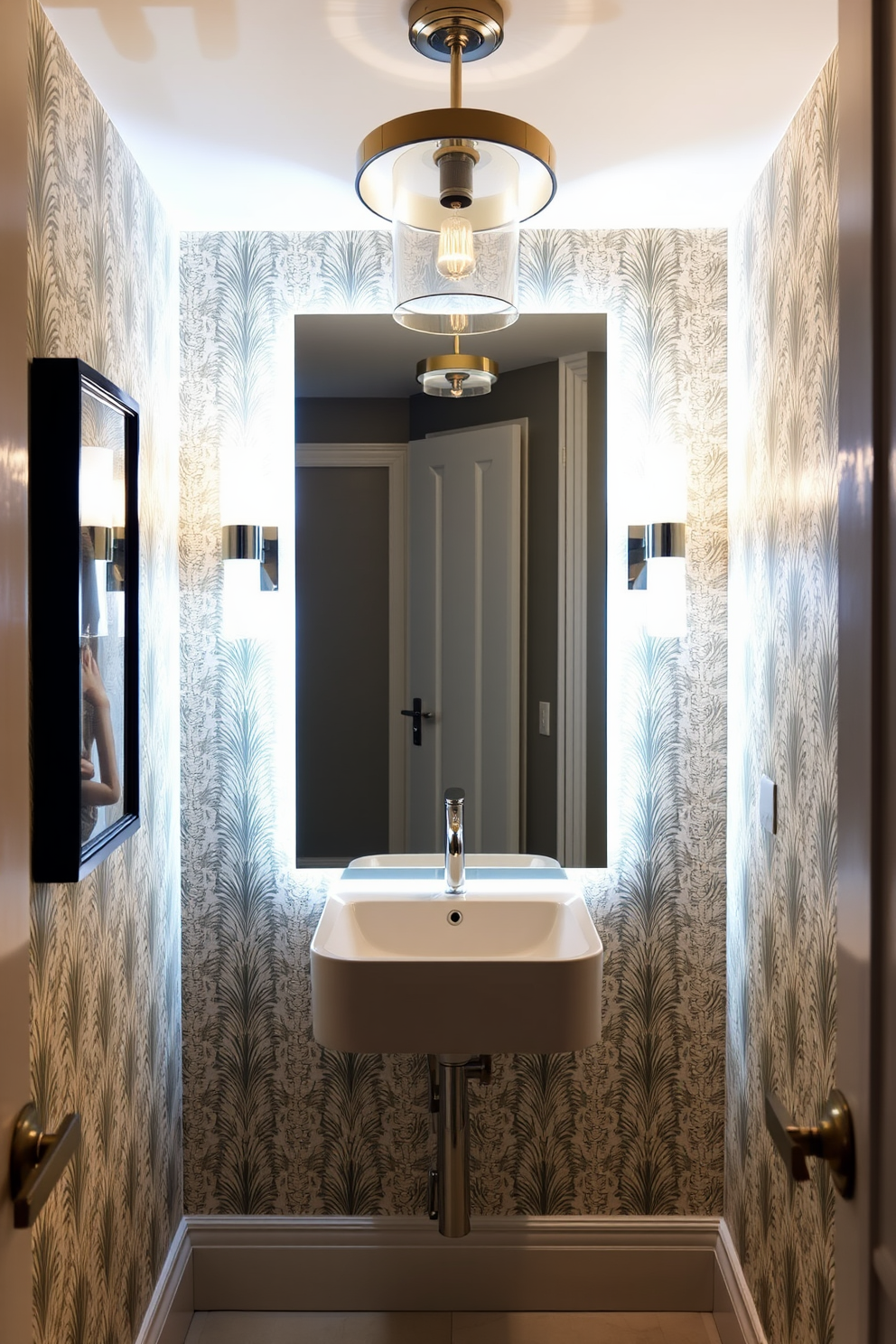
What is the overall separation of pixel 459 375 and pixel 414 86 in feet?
2.26

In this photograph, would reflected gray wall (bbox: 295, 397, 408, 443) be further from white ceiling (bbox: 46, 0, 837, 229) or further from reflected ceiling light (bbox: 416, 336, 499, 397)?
white ceiling (bbox: 46, 0, 837, 229)

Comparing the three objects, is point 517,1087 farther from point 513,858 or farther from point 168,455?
point 168,455

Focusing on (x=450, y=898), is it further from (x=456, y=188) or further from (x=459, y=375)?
(x=456, y=188)

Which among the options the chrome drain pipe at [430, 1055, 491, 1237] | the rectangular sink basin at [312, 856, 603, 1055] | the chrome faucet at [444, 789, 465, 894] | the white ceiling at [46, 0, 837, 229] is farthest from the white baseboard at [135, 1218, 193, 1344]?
the white ceiling at [46, 0, 837, 229]

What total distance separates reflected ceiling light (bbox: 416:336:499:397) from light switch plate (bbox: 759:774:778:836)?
1.05 m

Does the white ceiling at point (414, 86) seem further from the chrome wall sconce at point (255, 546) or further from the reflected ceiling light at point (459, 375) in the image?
the chrome wall sconce at point (255, 546)

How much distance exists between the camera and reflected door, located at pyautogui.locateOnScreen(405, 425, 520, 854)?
7.86 ft

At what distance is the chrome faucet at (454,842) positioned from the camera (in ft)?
7.26

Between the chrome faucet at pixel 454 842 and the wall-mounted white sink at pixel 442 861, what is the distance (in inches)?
5.7

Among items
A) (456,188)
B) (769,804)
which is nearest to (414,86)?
(456,188)

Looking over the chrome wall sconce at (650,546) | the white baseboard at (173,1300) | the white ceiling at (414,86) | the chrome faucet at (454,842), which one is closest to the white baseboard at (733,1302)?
the chrome faucet at (454,842)

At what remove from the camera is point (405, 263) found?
5.17 feet

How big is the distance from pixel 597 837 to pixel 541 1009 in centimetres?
61

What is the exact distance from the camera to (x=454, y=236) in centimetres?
153
